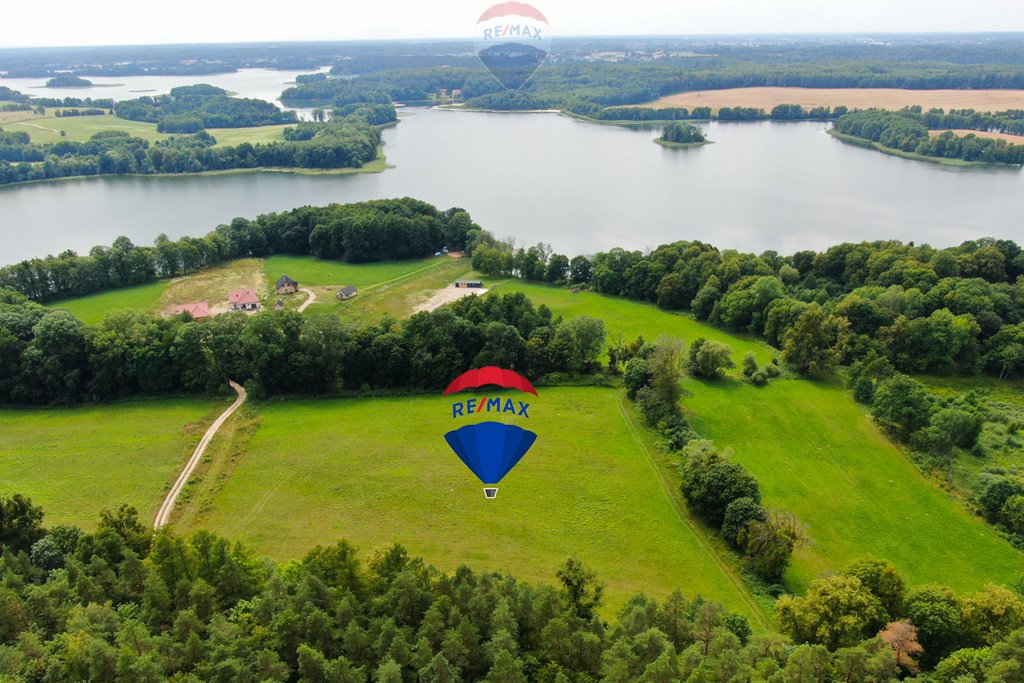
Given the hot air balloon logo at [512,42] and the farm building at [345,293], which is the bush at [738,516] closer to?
the hot air balloon logo at [512,42]

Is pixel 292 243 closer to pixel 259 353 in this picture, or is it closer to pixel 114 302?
pixel 114 302

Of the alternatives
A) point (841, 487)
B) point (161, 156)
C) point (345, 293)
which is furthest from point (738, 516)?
point (161, 156)

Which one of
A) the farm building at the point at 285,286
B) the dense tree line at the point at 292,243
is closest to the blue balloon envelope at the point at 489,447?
the farm building at the point at 285,286

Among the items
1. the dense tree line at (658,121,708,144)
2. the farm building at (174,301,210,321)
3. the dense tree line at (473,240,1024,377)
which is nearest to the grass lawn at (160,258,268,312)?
the farm building at (174,301,210,321)

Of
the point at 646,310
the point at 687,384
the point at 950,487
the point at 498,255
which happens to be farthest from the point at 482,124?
the point at 950,487

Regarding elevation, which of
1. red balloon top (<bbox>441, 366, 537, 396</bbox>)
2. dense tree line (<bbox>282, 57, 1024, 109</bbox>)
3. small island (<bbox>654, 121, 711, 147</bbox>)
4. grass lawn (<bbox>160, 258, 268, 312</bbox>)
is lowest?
red balloon top (<bbox>441, 366, 537, 396</bbox>)

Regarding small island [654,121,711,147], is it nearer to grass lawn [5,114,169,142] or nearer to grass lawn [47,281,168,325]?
grass lawn [47,281,168,325]
